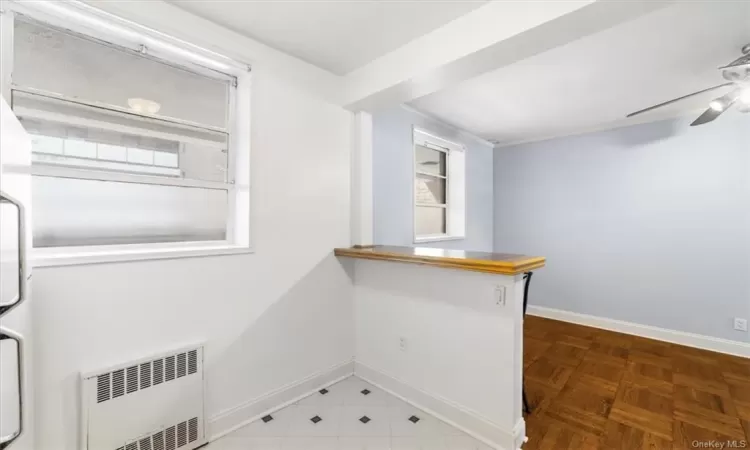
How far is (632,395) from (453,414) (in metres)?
1.43

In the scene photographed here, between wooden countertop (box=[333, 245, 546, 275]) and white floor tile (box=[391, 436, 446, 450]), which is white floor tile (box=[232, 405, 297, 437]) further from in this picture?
wooden countertop (box=[333, 245, 546, 275])

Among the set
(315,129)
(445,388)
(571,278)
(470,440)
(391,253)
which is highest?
(315,129)

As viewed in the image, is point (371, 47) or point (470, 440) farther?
point (371, 47)

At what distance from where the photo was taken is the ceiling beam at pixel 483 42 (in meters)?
1.40

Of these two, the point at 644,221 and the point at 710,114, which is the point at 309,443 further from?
the point at 644,221

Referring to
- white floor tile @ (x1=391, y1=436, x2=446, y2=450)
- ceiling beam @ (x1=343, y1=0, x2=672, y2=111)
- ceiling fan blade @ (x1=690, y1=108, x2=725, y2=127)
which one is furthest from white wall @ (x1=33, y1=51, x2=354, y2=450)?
ceiling fan blade @ (x1=690, y1=108, x2=725, y2=127)

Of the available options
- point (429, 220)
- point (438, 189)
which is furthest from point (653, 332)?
point (438, 189)

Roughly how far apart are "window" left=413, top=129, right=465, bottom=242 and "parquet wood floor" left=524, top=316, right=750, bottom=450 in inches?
62.0

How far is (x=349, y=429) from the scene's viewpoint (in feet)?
6.31

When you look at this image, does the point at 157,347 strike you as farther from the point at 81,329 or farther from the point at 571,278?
the point at 571,278

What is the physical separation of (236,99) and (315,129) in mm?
563

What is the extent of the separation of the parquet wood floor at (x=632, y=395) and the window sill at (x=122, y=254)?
214 cm

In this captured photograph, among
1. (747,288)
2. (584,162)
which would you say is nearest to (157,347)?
(584,162)

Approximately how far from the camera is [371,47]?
2105mm
